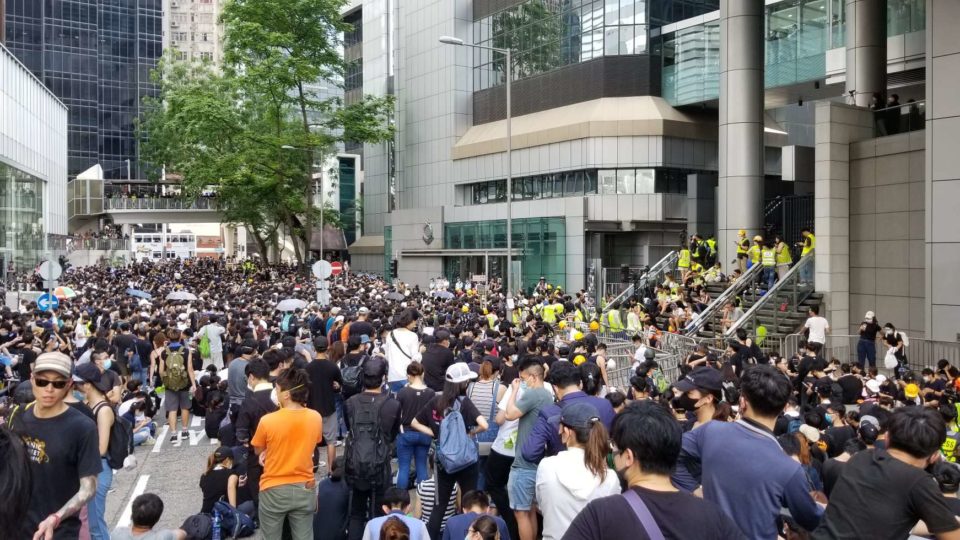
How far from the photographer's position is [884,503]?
420cm

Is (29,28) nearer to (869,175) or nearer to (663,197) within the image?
(663,197)

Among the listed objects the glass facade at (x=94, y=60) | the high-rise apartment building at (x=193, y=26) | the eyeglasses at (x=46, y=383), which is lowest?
the eyeglasses at (x=46, y=383)

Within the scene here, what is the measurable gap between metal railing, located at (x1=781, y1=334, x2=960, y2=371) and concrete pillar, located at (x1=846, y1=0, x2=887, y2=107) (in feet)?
25.7

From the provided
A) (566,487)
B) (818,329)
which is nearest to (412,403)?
(566,487)

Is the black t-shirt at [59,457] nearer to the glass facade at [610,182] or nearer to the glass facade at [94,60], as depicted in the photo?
the glass facade at [610,182]

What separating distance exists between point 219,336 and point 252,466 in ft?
26.6

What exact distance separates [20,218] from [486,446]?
43.4m

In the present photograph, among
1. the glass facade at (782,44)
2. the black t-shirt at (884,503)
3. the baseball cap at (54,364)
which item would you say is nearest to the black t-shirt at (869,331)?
the glass facade at (782,44)

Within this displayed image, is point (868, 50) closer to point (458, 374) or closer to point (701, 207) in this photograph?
point (701, 207)

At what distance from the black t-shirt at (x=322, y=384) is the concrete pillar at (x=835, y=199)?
16.2 m

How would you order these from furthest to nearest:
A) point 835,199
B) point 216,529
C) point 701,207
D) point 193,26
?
point 193,26 < point 701,207 < point 835,199 < point 216,529

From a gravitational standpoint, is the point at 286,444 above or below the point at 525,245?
below

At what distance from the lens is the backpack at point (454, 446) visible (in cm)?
761

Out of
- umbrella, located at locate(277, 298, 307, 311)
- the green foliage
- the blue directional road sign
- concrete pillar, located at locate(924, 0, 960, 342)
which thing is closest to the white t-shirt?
concrete pillar, located at locate(924, 0, 960, 342)
